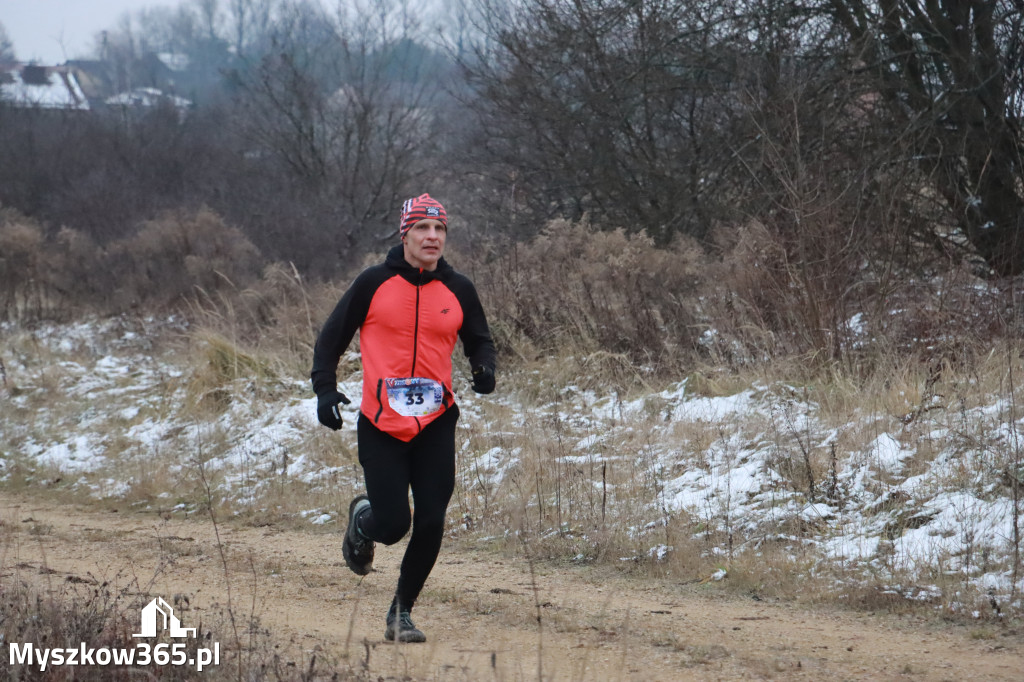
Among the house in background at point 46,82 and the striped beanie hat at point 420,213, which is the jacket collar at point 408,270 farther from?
the house in background at point 46,82

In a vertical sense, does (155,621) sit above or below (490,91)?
below

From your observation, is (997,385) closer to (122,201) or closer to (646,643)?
(646,643)

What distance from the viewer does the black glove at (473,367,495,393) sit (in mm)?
4906

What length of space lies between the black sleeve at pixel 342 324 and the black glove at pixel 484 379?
604mm

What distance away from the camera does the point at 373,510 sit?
15.5 ft

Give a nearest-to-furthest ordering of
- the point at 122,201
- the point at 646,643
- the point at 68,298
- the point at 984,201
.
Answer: the point at 646,643
the point at 984,201
the point at 68,298
the point at 122,201

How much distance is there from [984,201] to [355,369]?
24.3 ft

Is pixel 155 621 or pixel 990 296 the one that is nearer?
pixel 155 621

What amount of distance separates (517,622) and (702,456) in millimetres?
2833

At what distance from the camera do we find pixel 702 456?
310 inches

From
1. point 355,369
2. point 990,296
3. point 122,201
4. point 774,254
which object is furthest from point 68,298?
point 990,296

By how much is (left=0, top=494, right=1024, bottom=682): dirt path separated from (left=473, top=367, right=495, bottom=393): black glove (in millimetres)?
1014

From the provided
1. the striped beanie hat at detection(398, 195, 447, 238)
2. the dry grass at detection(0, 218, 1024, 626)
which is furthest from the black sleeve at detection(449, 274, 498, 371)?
the dry grass at detection(0, 218, 1024, 626)

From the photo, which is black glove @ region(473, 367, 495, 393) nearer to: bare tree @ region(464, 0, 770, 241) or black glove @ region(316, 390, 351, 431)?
black glove @ region(316, 390, 351, 431)
